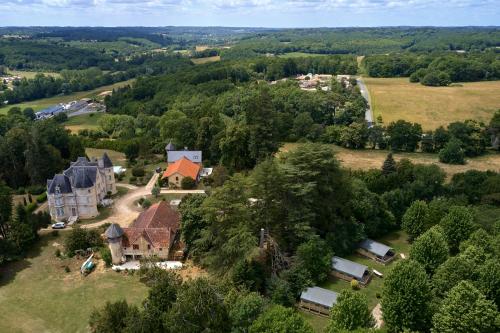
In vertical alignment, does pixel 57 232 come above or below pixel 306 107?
below

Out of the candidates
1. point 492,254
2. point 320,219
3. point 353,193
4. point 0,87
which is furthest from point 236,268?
point 0,87

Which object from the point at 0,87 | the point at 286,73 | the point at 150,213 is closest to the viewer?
the point at 150,213

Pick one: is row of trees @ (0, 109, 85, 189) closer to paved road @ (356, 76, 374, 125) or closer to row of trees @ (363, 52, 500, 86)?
paved road @ (356, 76, 374, 125)

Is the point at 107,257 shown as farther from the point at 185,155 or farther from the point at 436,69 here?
the point at 436,69

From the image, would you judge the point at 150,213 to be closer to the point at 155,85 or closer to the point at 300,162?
the point at 300,162

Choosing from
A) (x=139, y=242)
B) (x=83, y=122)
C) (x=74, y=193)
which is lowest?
(x=83, y=122)

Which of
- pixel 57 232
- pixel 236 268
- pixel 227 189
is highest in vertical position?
pixel 227 189

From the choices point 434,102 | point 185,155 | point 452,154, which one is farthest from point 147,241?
point 434,102

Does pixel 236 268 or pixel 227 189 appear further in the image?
pixel 227 189
